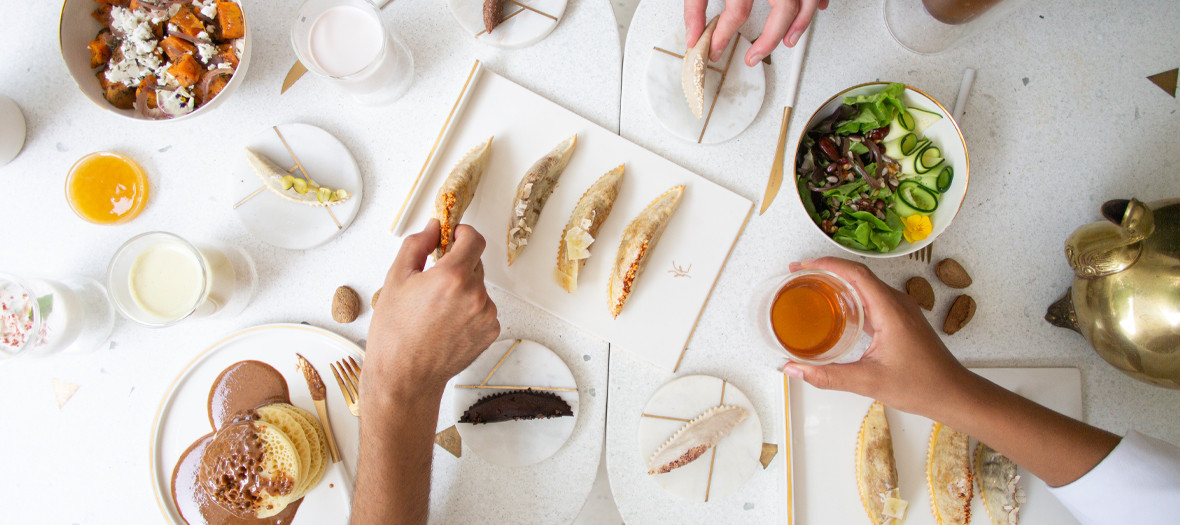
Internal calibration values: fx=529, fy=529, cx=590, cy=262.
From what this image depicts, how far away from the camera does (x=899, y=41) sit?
1.29 m

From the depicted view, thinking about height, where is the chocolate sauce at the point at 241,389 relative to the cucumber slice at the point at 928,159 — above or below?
below

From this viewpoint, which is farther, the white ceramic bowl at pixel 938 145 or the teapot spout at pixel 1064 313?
the teapot spout at pixel 1064 313

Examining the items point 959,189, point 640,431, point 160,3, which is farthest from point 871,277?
point 160,3

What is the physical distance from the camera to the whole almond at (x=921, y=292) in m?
1.24

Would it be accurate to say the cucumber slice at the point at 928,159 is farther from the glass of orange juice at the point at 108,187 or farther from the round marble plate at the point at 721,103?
the glass of orange juice at the point at 108,187

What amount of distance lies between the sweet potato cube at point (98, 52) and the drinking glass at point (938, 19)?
5.99ft

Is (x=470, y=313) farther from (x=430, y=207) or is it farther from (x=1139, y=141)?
(x=1139, y=141)

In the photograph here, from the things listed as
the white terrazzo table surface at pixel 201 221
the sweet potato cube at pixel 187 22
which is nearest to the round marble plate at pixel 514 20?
the white terrazzo table surface at pixel 201 221

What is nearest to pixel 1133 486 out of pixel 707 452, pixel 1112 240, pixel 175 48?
pixel 1112 240

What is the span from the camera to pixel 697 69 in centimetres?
118

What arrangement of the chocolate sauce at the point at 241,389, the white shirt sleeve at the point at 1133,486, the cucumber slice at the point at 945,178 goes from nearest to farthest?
the white shirt sleeve at the point at 1133,486
the cucumber slice at the point at 945,178
the chocolate sauce at the point at 241,389

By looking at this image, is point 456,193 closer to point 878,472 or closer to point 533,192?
point 533,192

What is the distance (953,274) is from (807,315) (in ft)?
1.27

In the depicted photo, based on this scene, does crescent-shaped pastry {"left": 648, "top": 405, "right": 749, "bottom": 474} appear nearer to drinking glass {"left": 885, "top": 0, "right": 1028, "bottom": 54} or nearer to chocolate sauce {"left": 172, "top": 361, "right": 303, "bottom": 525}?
chocolate sauce {"left": 172, "top": 361, "right": 303, "bottom": 525}
